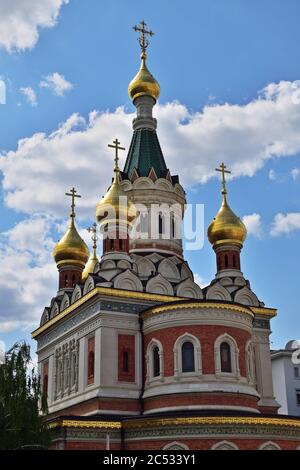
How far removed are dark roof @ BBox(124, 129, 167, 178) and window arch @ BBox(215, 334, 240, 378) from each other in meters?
8.13

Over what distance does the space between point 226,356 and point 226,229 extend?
20.4ft

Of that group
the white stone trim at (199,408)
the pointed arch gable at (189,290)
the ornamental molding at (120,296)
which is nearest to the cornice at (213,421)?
the white stone trim at (199,408)

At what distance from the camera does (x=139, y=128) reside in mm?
26156

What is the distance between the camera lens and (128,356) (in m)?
19.8

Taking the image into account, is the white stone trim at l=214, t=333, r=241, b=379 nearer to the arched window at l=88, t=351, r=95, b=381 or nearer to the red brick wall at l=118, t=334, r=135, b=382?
the red brick wall at l=118, t=334, r=135, b=382

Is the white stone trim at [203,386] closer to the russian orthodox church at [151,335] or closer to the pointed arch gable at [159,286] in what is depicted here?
the russian orthodox church at [151,335]

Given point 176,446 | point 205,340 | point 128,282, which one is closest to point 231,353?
point 205,340

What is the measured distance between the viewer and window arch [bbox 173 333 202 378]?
18406mm

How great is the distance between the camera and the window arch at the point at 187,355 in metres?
18.4

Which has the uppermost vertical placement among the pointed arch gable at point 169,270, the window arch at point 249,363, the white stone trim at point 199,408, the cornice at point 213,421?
the pointed arch gable at point 169,270

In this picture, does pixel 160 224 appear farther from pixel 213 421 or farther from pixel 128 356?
pixel 213 421

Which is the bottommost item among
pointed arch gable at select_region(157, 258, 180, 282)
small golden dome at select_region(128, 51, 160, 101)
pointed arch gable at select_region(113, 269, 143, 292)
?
pointed arch gable at select_region(113, 269, 143, 292)

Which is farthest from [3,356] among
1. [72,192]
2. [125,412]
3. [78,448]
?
[72,192]

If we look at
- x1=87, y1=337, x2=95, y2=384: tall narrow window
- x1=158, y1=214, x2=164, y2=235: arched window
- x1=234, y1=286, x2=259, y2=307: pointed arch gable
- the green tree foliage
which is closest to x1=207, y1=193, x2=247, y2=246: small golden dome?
x1=158, y1=214, x2=164, y2=235: arched window
